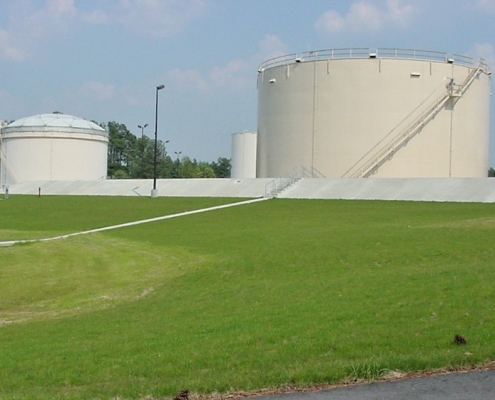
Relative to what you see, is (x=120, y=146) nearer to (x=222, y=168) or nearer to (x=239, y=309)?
(x=222, y=168)

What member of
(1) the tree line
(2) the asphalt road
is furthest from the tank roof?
(2) the asphalt road

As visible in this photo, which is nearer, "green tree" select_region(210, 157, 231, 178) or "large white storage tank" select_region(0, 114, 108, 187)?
"large white storage tank" select_region(0, 114, 108, 187)

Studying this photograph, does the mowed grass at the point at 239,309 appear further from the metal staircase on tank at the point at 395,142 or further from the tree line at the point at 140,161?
the tree line at the point at 140,161

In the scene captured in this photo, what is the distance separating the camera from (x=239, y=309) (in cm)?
1115

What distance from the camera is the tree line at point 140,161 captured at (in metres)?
121

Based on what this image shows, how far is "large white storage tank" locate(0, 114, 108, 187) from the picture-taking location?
7656 cm

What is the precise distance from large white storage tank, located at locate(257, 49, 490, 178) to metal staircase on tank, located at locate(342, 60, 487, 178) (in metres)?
0.07

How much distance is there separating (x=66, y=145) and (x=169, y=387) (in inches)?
2899

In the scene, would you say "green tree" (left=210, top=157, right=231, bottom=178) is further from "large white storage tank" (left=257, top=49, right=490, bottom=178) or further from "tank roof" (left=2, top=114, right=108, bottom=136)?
"large white storage tank" (left=257, top=49, right=490, bottom=178)

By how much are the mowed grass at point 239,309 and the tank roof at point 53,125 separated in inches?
2169

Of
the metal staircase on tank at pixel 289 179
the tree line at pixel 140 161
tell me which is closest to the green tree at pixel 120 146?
the tree line at pixel 140 161

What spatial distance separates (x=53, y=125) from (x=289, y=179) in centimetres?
3874

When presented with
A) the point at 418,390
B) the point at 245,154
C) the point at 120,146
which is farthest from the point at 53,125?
the point at 418,390

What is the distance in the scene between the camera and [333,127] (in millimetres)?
48219
